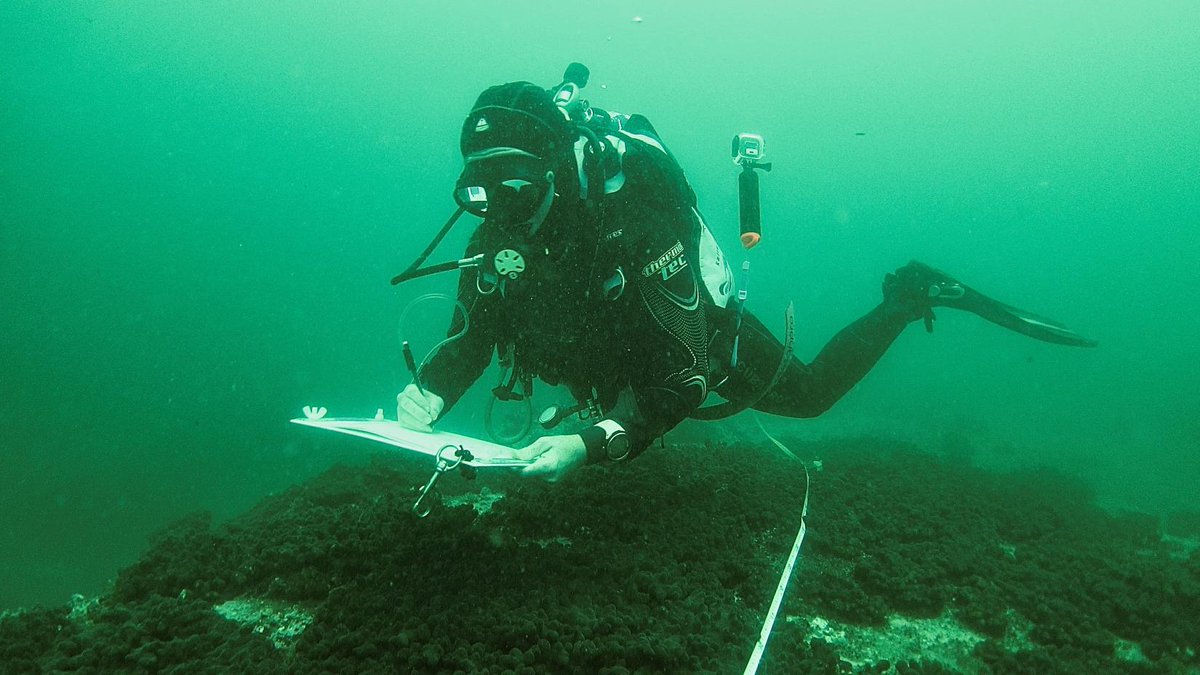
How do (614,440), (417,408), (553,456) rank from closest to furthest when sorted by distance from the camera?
1. (553,456)
2. (614,440)
3. (417,408)

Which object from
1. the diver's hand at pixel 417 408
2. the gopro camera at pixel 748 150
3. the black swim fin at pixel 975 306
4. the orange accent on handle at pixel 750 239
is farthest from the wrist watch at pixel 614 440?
the black swim fin at pixel 975 306

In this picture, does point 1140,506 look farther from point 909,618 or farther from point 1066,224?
point 1066,224

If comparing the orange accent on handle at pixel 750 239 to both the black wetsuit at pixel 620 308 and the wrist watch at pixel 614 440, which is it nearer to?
the black wetsuit at pixel 620 308

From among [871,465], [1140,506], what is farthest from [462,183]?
[1140,506]

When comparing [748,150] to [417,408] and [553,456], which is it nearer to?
[553,456]

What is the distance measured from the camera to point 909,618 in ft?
12.0

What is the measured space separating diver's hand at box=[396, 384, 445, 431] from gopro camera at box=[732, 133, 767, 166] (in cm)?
313

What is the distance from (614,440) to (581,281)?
109 centimetres

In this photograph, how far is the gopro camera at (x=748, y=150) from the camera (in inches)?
190

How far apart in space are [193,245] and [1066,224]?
6897 inches

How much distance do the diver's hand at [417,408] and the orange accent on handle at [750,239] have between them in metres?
2.46

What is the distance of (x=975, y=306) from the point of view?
6598mm

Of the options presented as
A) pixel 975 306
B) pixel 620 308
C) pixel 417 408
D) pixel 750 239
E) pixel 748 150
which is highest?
pixel 748 150

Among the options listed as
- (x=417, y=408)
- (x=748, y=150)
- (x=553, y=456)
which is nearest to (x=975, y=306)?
(x=748, y=150)
